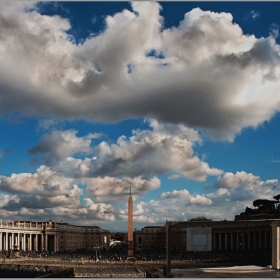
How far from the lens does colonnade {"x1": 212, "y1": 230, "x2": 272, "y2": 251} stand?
92.2 m

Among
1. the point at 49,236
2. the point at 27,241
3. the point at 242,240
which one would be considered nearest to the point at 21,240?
the point at 27,241

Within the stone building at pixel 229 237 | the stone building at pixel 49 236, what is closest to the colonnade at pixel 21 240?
the stone building at pixel 49 236

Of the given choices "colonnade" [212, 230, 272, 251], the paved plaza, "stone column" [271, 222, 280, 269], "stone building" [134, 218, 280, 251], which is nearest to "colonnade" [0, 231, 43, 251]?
"stone building" [134, 218, 280, 251]

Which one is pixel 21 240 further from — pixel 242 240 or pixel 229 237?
pixel 242 240

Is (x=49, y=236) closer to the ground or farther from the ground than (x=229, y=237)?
closer to the ground

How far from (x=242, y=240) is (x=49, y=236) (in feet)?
206

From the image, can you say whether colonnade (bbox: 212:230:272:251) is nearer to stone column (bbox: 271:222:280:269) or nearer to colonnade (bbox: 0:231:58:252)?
colonnade (bbox: 0:231:58:252)

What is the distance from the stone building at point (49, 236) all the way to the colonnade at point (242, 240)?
34182 millimetres

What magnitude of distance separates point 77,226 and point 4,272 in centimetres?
13288

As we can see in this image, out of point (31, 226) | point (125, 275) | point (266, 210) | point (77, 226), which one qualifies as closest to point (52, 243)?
point (31, 226)

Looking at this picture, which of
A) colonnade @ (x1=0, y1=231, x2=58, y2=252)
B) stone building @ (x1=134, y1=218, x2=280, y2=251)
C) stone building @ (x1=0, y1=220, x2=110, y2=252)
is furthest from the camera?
stone building @ (x1=0, y1=220, x2=110, y2=252)

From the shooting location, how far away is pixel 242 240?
99625 mm

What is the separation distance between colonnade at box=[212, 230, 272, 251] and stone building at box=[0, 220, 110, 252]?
34182 millimetres

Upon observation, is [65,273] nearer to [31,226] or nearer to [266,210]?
[266,210]
